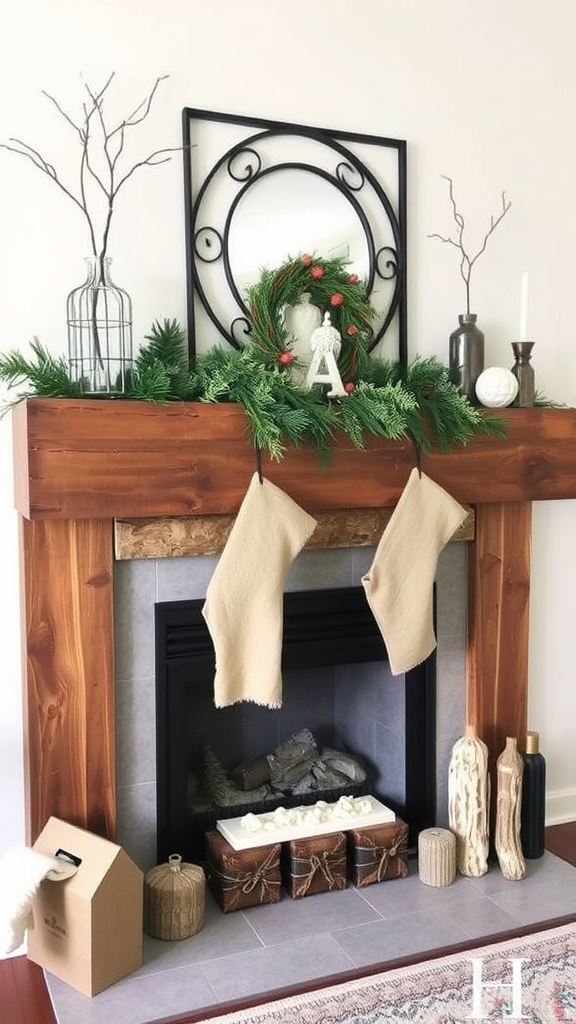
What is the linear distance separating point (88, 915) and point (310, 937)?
53 cm

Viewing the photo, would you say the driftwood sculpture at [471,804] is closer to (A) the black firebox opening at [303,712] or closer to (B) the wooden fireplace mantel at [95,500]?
(A) the black firebox opening at [303,712]

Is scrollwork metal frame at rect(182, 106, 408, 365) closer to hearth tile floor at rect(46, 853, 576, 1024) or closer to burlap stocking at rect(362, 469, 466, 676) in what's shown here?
burlap stocking at rect(362, 469, 466, 676)

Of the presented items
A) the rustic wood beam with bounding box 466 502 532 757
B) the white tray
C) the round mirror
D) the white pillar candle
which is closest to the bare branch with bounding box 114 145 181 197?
the round mirror

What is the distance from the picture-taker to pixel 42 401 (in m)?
1.88

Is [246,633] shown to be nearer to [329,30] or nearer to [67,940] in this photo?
[67,940]

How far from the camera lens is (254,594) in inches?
82.4

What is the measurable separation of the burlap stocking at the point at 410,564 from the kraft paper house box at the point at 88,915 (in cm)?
78

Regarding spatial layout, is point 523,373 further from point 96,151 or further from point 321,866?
point 321,866

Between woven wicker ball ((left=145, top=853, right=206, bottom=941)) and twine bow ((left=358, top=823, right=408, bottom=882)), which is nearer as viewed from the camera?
woven wicker ball ((left=145, top=853, right=206, bottom=941))

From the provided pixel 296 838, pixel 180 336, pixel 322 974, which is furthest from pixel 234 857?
pixel 180 336

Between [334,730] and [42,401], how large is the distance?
138 cm

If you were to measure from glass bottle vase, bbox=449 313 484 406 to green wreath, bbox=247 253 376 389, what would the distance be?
235 millimetres

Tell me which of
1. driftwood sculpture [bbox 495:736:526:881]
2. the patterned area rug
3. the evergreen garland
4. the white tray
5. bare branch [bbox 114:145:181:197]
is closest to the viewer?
the patterned area rug

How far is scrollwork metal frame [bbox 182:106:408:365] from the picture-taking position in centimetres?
221
